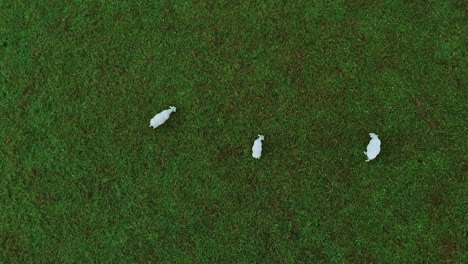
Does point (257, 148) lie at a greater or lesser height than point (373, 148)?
greater

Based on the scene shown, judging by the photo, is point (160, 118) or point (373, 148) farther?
point (160, 118)

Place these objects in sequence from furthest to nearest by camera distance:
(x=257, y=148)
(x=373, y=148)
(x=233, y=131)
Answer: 1. (x=233, y=131)
2. (x=257, y=148)
3. (x=373, y=148)

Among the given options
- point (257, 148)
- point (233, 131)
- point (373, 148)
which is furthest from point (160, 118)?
point (373, 148)

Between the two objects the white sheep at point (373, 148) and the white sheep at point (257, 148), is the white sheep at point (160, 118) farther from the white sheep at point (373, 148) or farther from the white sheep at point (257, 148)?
the white sheep at point (373, 148)

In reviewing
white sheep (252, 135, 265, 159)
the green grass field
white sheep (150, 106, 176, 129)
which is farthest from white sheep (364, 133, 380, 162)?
white sheep (150, 106, 176, 129)

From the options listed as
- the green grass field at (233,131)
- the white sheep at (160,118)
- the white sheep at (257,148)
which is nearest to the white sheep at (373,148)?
the green grass field at (233,131)

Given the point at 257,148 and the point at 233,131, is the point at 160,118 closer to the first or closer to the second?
the point at 233,131

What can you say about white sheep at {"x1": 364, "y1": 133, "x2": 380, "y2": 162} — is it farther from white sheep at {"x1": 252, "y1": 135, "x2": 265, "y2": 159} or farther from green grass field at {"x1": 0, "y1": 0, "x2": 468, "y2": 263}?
white sheep at {"x1": 252, "y1": 135, "x2": 265, "y2": 159}

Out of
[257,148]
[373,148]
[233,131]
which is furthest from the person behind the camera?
[233,131]

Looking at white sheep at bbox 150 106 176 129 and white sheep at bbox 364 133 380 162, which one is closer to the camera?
white sheep at bbox 364 133 380 162
